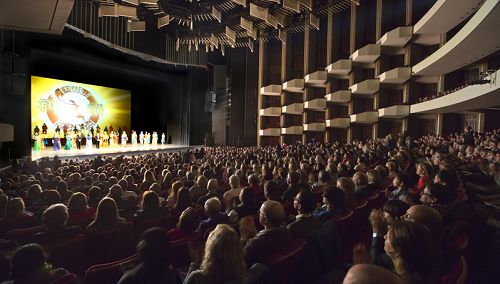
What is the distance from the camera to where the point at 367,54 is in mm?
23734

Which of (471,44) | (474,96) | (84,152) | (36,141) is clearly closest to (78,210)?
(474,96)

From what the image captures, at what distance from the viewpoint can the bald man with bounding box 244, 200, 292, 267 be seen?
9.45 feet

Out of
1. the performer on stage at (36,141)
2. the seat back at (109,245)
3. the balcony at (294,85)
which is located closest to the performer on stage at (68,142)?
the performer on stage at (36,141)

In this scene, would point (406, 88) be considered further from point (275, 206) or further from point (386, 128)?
point (275, 206)

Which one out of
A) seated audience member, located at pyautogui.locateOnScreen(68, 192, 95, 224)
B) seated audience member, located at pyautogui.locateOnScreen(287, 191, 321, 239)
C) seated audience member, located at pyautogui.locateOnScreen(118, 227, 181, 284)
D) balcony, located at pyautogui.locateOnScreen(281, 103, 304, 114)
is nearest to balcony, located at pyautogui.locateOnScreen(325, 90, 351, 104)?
balcony, located at pyautogui.locateOnScreen(281, 103, 304, 114)

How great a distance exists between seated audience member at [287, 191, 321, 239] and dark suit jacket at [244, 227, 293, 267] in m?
0.41

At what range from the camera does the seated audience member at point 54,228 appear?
3623mm

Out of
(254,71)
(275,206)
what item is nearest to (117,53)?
(254,71)

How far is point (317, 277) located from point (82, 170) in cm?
874

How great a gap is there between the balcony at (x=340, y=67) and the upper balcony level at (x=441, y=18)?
5.10 metres

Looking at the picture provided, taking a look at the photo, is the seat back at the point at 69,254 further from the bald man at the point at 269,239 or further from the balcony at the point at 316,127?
the balcony at the point at 316,127

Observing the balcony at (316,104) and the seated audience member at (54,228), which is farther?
the balcony at (316,104)

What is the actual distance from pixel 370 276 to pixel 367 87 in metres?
24.0

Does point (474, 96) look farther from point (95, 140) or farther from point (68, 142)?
point (95, 140)
